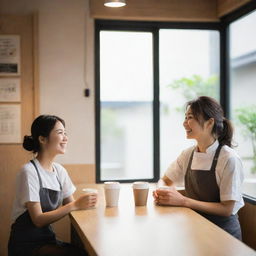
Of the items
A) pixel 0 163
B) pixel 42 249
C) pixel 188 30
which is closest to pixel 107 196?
pixel 42 249

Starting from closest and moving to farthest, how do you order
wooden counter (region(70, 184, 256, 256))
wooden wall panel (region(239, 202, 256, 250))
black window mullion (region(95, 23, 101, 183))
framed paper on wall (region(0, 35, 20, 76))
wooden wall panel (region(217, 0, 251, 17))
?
wooden counter (region(70, 184, 256, 256)) → wooden wall panel (region(239, 202, 256, 250)) → wooden wall panel (region(217, 0, 251, 17)) → framed paper on wall (region(0, 35, 20, 76)) → black window mullion (region(95, 23, 101, 183))

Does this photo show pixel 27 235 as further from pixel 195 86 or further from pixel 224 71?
pixel 224 71

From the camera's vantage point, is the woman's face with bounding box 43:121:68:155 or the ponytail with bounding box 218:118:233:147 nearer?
the woman's face with bounding box 43:121:68:155

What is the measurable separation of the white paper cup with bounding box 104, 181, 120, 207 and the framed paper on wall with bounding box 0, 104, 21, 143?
140cm

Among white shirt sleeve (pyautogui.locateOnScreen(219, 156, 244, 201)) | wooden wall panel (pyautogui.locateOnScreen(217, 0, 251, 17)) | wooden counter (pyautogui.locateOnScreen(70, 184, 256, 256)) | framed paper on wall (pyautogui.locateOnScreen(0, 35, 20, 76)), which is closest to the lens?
wooden counter (pyautogui.locateOnScreen(70, 184, 256, 256))

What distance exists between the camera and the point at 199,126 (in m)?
2.73

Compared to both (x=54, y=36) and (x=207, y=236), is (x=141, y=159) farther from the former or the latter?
(x=207, y=236)

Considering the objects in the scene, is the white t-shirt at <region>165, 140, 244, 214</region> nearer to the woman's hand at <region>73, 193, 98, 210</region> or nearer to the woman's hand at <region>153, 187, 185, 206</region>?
the woman's hand at <region>153, 187, 185, 206</region>

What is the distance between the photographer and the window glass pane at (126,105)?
3.99m

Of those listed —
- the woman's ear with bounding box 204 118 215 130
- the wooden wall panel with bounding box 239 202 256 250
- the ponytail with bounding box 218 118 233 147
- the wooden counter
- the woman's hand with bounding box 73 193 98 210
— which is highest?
the woman's ear with bounding box 204 118 215 130

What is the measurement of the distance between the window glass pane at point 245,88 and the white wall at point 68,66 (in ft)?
3.90

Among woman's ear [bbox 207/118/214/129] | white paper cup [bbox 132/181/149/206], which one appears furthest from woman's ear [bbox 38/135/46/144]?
woman's ear [bbox 207/118/214/129]

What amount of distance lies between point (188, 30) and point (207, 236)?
2478 mm

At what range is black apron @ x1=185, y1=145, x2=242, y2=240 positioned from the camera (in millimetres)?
2600
